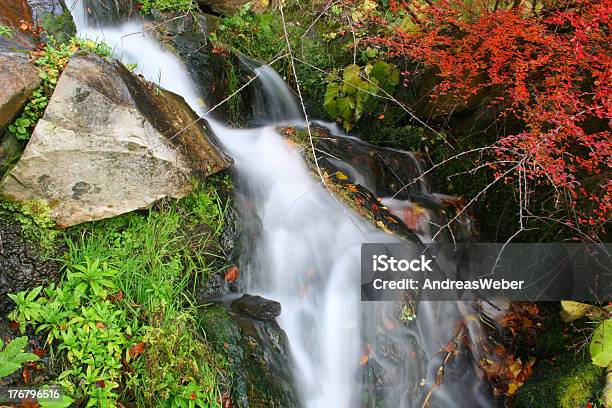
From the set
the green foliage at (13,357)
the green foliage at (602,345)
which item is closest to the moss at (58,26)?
the green foliage at (13,357)

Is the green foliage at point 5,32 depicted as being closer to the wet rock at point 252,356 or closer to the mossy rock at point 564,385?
the wet rock at point 252,356

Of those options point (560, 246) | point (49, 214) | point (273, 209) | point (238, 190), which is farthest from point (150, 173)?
→ point (560, 246)

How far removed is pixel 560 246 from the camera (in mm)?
4242

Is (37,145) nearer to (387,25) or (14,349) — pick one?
(14,349)

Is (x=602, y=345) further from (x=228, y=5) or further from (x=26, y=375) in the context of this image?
(x=228, y=5)

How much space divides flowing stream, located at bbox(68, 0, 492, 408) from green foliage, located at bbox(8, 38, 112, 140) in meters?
0.96

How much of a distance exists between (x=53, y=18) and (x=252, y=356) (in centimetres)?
361

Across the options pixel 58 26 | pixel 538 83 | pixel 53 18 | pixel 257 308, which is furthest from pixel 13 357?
pixel 538 83

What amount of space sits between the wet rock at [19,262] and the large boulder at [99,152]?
217 millimetres

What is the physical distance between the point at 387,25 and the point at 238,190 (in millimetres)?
3352

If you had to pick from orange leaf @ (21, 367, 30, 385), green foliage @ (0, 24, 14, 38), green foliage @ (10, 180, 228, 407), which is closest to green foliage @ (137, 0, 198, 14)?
green foliage @ (0, 24, 14, 38)

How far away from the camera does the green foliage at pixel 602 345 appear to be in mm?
3283

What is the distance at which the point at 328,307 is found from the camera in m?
3.79

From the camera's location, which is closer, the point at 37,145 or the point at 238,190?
the point at 37,145
